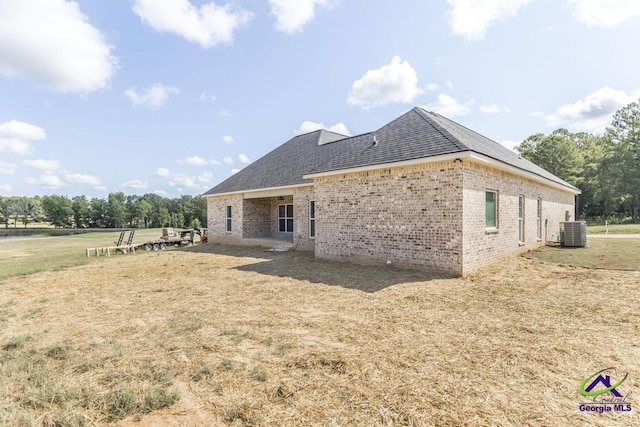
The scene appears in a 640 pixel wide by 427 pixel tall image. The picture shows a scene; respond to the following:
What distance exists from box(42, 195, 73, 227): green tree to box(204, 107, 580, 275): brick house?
8388 centimetres

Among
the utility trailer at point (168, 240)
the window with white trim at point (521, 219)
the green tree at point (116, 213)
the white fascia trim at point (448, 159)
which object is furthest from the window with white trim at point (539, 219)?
the green tree at point (116, 213)

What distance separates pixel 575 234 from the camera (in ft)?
42.7

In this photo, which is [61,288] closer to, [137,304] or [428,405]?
[137,304]

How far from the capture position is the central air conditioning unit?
12922 mm

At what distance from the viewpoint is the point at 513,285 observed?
7117 millimetres

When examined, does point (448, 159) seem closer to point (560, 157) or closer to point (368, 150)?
point (368, 150)

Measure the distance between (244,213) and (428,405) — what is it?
16.1 m

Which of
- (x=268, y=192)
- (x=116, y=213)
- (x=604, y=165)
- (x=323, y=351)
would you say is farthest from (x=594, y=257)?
(x=116, y=213)

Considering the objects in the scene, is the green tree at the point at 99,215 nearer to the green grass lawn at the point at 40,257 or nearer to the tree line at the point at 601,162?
the tree line at the point at 601,162

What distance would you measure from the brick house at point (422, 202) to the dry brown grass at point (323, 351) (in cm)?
159

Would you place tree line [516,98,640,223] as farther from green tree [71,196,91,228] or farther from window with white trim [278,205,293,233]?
green tree [71,196,91,228]

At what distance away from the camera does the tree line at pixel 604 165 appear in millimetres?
36562

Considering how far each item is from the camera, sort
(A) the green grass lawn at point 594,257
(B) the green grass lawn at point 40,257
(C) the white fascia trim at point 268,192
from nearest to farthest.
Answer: (A) the green grass lawn at point 594,257 → (B) the green grass lawn at point 40,257 → (C) the white fascia trim at point 268,192

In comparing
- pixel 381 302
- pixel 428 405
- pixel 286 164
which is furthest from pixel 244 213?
pixel 428 405
